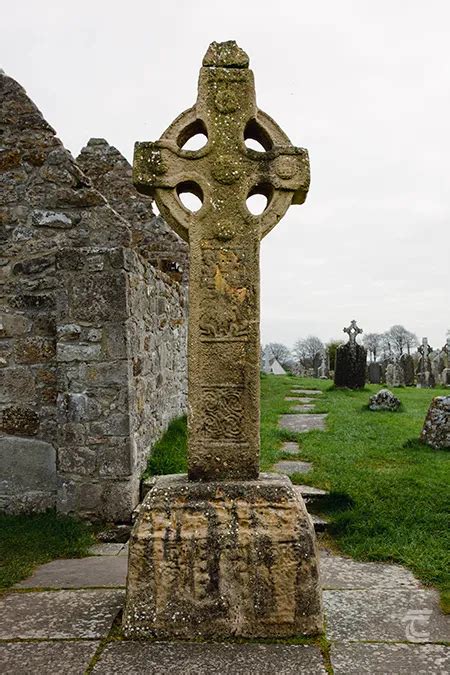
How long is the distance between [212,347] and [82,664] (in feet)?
5.07

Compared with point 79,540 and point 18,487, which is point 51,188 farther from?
point 79,540

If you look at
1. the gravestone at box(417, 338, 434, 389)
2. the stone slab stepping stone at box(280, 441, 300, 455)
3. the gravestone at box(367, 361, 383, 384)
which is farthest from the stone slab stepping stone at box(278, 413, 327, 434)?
the gravestone at box(367, 361, 383, 384)

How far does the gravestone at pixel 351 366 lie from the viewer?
15648 millimetres

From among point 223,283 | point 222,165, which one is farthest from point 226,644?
point 222,165

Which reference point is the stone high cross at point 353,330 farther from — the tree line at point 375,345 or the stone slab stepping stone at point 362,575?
the tree line at point 375,345

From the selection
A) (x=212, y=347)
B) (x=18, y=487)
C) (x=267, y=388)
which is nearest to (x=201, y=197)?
(x=212, y=347)

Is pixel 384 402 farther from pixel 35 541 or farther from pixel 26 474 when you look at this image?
pixel 35 541

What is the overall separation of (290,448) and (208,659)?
4.96 m

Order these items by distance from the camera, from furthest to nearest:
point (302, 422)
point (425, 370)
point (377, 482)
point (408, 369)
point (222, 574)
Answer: point (408, 369)
point (425, 370)
point (302, 422)
point (377, 482)
point (222, 574)

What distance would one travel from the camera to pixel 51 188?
5.46 meters

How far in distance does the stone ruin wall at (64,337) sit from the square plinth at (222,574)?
2104 mm

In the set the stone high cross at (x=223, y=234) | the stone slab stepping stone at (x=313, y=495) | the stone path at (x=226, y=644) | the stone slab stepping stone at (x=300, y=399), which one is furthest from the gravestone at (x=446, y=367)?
the stone high cross at (x=223, y=234)

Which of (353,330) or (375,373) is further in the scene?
(375,373)

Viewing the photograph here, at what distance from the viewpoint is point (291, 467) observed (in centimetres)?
646
